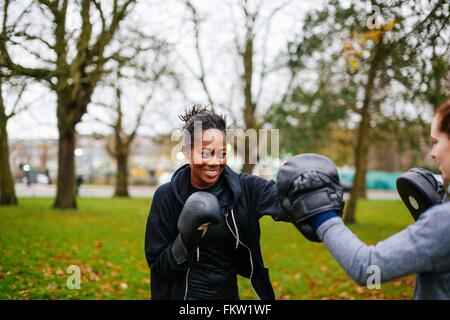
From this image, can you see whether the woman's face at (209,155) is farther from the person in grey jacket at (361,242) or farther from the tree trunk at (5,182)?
the tree trunk at (5,182)

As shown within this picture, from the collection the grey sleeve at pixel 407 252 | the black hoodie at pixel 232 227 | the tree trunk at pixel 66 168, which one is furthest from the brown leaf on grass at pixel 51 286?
the tree trunk at pixel 66 168

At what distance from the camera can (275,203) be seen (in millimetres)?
2666

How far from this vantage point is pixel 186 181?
2.91m

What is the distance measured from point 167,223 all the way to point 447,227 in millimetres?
1644

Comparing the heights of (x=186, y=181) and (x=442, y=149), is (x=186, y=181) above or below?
below

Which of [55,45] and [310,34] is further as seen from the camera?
[310,34]

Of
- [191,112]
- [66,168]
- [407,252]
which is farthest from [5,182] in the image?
[407,252]

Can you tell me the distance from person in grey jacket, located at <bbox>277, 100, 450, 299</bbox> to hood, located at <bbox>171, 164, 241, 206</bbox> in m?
0.98

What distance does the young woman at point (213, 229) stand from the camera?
269cm

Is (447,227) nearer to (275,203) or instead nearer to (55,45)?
(275,203)

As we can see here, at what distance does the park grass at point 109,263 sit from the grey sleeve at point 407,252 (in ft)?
17.3

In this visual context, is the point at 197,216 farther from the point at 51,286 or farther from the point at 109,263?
the point at 109,263

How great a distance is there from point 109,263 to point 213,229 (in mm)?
6529
